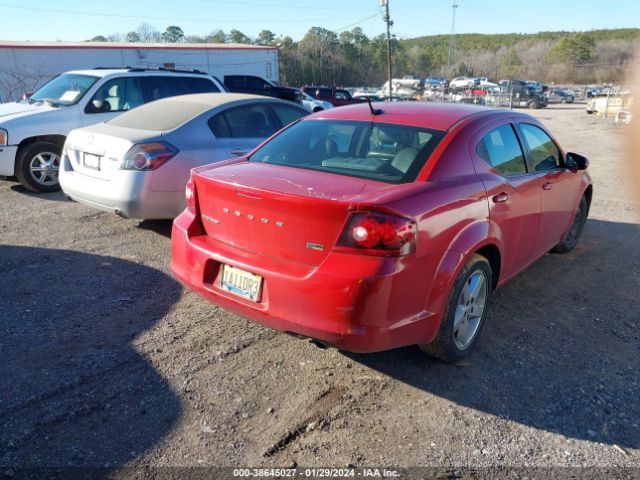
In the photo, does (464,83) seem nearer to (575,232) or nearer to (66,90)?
(66,90)

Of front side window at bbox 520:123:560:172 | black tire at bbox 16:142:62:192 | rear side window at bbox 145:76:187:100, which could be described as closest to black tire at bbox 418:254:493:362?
front side window at bbox 520:123:560:172

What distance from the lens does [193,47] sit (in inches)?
1420

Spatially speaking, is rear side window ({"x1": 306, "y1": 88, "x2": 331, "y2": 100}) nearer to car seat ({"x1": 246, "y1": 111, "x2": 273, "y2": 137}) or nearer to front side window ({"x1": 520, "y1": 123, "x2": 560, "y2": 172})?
car seat ({"x1": 246, "y1": 111, "x2": 273, "y2": 137})

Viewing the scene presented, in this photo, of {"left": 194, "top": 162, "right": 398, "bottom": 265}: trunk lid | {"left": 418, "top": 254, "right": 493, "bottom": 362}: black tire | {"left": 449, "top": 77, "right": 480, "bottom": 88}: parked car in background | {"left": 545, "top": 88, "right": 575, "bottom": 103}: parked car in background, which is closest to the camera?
{"left": 194, "top": 162, "right": 398, "bottom": 265}: trunk lid

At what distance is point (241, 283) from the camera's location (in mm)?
3135

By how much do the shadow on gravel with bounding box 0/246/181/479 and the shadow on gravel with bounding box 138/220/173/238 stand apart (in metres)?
→ 1.12

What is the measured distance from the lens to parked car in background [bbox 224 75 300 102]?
18281 millimetres

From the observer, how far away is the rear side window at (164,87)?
28.9ft

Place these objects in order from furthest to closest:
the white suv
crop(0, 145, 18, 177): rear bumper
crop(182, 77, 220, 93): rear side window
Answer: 1. crop(182, 77, 220, 93): rear side window
2. the white suv
3. crop(0, 145, 18, 177): rear bumper

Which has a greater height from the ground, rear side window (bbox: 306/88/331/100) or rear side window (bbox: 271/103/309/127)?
rear side window (bbox: 271/103/309/127)

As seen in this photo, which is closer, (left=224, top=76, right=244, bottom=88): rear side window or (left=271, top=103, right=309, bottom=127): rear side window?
(left=271, top=103, right=309, bottom=127): rear side window

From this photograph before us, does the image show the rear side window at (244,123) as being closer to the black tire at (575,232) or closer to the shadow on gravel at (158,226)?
the shadow on gravel at (158,226)

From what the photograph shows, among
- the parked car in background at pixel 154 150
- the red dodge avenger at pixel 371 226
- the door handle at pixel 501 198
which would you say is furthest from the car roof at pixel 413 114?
the parked car in background at pixel 154 150

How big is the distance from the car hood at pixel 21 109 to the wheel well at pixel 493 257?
704 centimetres
